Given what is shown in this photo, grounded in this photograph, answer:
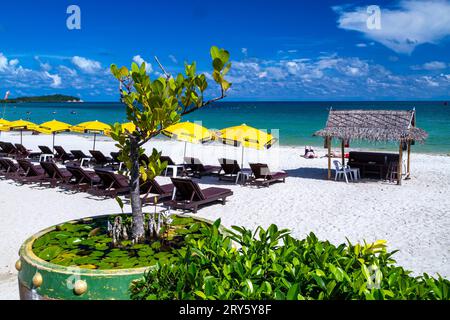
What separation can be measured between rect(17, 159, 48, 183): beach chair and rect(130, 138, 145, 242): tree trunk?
8.55 m

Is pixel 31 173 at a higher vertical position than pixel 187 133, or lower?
lower

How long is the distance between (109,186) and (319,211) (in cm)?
546

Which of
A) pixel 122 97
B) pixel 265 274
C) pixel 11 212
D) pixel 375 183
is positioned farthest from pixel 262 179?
pixel 265 274

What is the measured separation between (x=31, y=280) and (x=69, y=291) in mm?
473

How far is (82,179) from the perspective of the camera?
11102 mm

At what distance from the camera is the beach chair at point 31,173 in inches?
465

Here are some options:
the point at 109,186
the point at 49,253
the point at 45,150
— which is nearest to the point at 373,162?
the point at 109,186

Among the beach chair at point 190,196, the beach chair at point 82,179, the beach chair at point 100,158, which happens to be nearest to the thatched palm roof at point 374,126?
the beach chair at point 190,196

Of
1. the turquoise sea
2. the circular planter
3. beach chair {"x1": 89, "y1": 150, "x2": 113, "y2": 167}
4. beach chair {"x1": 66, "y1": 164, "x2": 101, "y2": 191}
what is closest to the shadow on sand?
the turquoise sea

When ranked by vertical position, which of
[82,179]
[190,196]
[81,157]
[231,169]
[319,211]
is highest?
[81,157]

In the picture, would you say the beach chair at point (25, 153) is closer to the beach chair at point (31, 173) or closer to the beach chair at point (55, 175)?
the beach chair at point (31, 173)

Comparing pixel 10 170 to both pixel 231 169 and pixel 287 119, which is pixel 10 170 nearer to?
pixel 231 169

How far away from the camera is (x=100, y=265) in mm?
3670

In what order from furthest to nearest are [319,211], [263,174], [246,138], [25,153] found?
[25,153]
[263,174]
[246,138]
[319,211]
